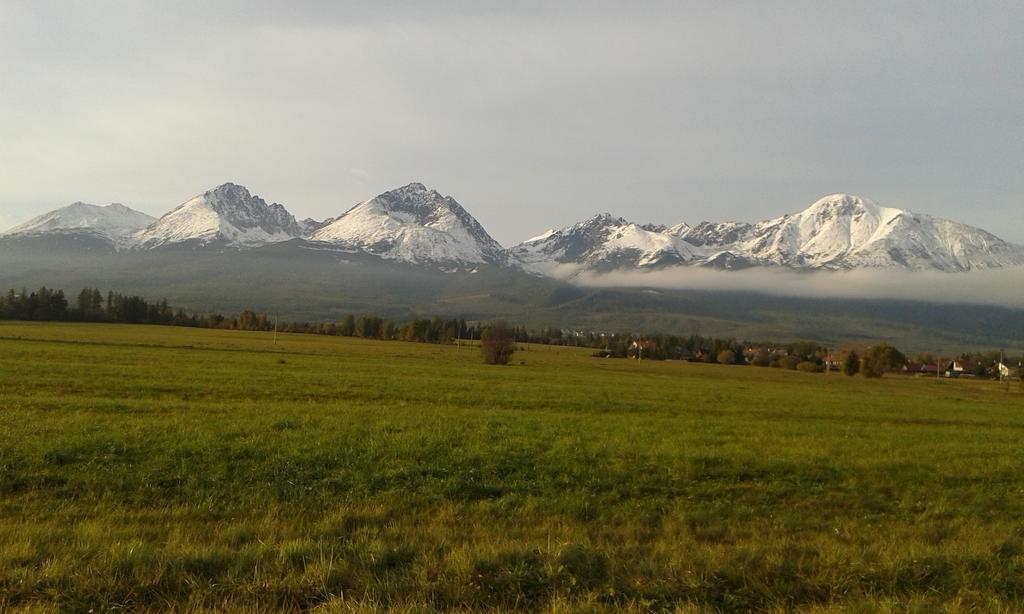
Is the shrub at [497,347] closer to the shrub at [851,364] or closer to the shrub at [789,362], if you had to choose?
the shrub at [851,364]

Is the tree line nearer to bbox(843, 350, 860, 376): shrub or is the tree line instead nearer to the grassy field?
bbox(843, 350, 860, 376): shrub

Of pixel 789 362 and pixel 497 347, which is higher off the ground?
pixel 497 347

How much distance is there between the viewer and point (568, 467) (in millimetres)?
13547

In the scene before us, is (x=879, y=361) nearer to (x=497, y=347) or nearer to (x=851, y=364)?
(x=851, y=364)

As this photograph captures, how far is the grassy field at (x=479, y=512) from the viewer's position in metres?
6.29

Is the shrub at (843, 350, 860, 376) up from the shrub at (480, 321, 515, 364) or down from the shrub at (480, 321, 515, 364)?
down

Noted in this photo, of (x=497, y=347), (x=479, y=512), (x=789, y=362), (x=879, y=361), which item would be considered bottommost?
(x=789, y=362)

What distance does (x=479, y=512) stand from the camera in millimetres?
10398

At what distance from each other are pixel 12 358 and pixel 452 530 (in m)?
42.7

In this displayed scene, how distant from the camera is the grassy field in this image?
629 cm

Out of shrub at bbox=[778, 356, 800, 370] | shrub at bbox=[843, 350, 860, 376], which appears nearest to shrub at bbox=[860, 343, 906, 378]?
shrub at bbox=[843, 350, 860, 376]

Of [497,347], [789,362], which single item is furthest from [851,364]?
[497,347]

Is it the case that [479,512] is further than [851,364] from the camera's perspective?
No

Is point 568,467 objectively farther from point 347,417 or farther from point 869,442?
point 869,442
